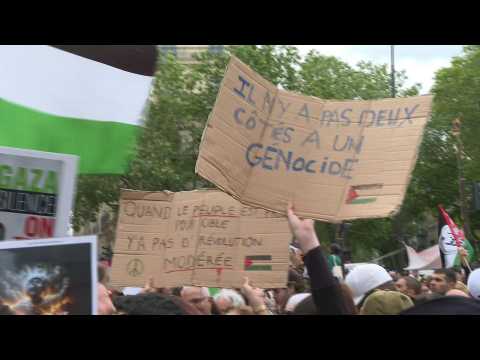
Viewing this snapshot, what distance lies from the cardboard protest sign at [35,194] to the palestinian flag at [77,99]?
349 mm

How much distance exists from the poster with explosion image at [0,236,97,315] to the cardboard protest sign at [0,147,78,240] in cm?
86

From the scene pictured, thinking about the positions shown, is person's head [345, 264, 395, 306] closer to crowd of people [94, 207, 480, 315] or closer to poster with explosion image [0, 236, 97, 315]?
crowd of people [94, 207, 480, 315]

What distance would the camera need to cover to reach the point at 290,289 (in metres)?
6.53

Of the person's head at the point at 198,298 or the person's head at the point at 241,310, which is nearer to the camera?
the person's head at the point at 241,310

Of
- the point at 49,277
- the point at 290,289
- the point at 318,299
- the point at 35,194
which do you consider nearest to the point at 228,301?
the point at 35,194

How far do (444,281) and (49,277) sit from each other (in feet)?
13.2

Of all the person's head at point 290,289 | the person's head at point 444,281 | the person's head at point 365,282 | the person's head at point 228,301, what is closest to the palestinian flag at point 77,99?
the person's head at point 228,301

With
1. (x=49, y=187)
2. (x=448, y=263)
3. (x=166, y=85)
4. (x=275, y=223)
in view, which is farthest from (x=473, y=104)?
(x=49, y=187)

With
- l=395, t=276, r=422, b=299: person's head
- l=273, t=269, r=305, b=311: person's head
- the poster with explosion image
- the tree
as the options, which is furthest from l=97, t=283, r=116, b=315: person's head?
the tree

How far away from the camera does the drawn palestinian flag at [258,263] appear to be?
5422mm

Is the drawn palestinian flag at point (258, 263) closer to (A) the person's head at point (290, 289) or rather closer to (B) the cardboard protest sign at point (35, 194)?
(A) the person's head at point (290, 289)

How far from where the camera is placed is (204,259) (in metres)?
5.66
